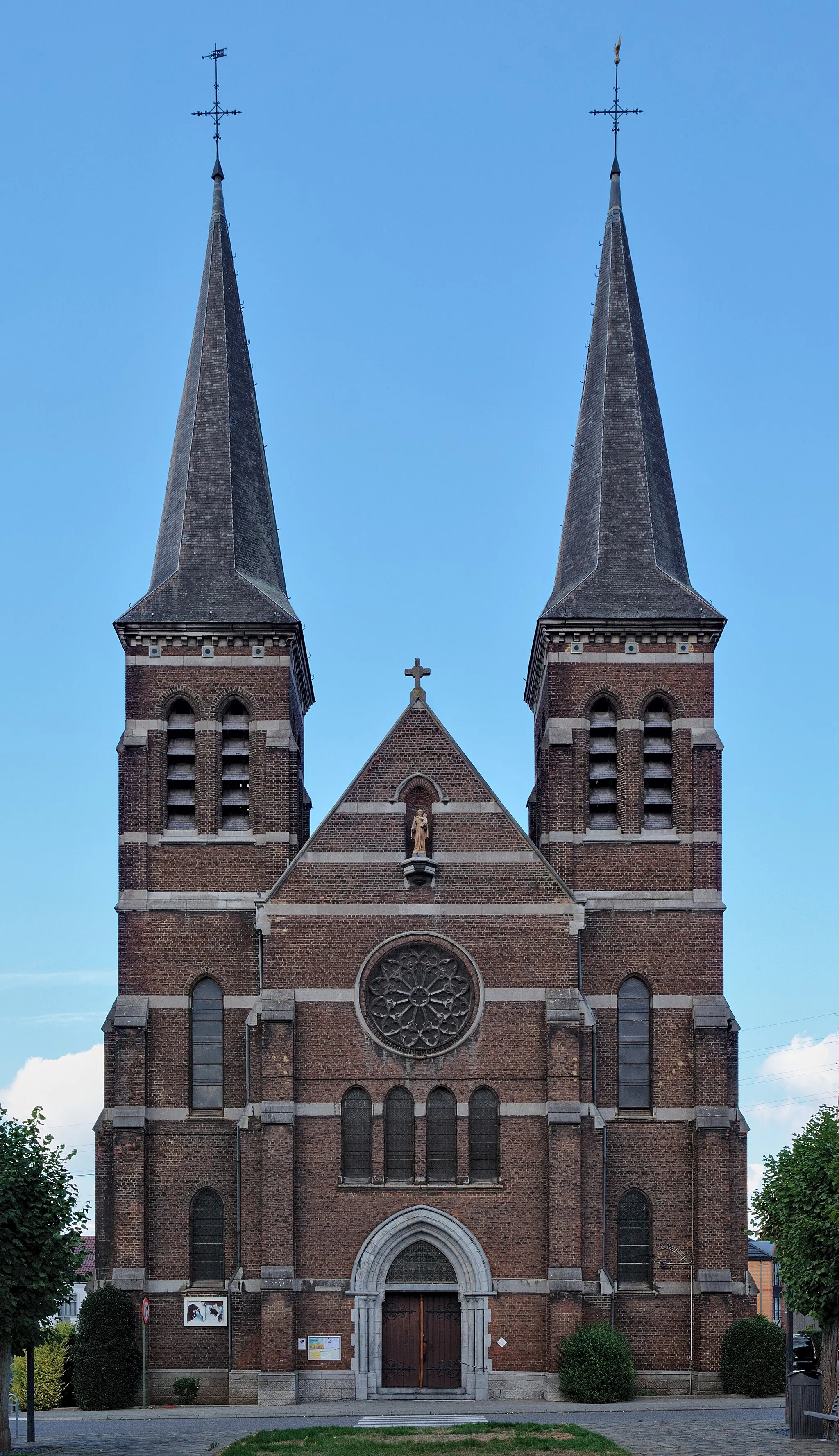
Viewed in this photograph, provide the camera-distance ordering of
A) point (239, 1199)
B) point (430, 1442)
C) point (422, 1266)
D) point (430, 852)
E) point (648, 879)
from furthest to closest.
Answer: point (648, 879), point (430, 852), point (239, 1199), point (422, 1266), point (430, 1442)

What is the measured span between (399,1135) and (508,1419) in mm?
6548

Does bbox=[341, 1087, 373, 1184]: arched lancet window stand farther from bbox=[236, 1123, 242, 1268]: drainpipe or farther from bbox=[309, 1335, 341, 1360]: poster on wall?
bbox=[309, 1335, 341, 1360]: poster on wall

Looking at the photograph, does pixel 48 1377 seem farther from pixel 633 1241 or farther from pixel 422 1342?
pixel 633 1241

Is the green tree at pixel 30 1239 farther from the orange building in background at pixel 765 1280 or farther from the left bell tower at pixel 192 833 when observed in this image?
the orange building in background at pixel 765 1280

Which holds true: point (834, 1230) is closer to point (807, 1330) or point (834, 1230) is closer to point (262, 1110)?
point (807, 1330)

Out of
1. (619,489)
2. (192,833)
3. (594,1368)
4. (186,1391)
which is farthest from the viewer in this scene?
(619,489)

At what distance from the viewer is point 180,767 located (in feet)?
141

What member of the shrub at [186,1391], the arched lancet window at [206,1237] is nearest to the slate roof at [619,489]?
the arched lancet window at [206,1237]

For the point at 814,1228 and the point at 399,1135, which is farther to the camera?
the point at 399,1135

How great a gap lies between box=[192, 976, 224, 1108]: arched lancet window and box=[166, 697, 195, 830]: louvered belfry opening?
3.74m

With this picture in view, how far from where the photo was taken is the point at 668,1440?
2986 centimetres

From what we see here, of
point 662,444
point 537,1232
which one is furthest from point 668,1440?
point 662,444

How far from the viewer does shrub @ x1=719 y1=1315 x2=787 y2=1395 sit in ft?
127

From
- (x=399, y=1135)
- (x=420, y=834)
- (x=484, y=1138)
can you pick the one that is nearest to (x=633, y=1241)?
(x=484, y=1138)
